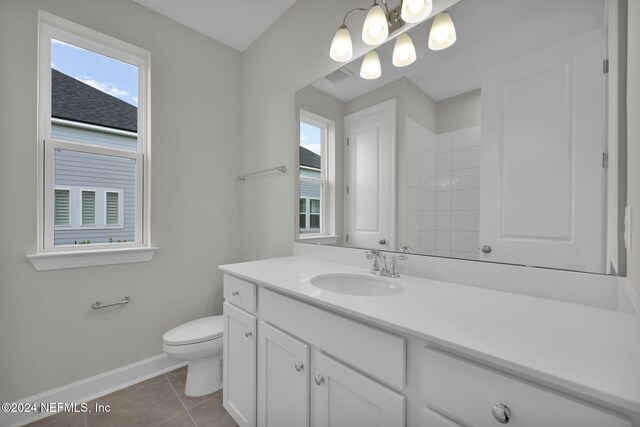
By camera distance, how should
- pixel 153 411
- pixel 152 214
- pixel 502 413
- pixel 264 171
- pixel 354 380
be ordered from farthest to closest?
pixel 264 171 → pixel 152 214 → pixel 153 411 → pixel 354 380 → pixel 502 413

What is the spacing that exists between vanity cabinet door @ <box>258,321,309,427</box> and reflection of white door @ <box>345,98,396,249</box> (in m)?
0.66

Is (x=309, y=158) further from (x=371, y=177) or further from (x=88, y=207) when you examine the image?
(x=88, y=207)

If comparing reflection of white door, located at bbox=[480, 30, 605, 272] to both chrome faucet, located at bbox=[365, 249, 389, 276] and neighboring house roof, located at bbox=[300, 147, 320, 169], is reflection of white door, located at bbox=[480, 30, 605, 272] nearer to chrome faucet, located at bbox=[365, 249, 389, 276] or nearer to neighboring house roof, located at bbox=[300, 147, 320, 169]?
chrome faucet, located at bbox=[365, 249, 389, 276]

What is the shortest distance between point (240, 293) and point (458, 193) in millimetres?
1105

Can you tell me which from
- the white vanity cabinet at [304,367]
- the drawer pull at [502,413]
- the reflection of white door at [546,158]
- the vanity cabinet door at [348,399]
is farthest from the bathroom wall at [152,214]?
the drawer pull at [502,413]

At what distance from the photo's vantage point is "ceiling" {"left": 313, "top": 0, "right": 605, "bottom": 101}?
874mm

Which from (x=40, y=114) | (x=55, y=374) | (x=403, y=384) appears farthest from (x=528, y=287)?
(x=40, y=114)

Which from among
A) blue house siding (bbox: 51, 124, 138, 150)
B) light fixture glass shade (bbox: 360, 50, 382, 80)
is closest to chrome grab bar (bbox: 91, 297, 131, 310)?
blue house siding (bbox: 51, 124, 138, 150)

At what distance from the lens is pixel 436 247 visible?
1188 millimetres

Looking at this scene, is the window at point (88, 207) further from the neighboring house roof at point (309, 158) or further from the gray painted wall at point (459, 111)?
the gray painted wall at point (459, 111)

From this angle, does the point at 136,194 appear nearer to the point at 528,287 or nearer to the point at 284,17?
the point at 284,17

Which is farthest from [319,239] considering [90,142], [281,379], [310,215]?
[90,142]

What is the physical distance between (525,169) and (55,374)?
2651 mm

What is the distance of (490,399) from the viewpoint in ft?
1.84
